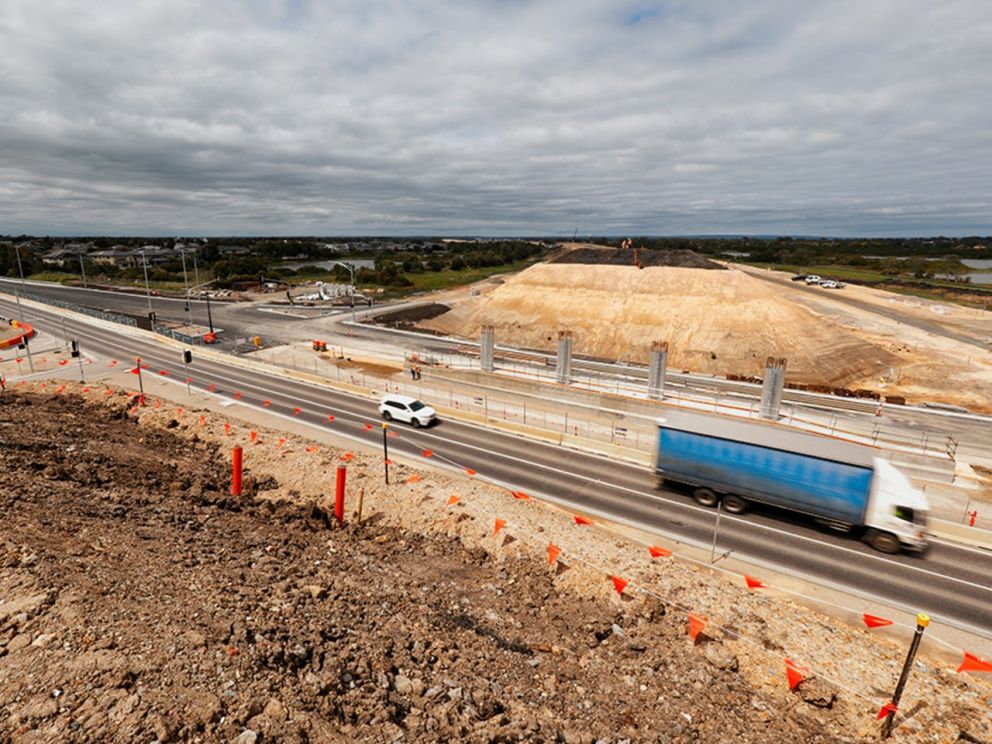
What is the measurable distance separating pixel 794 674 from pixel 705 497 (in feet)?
39.7

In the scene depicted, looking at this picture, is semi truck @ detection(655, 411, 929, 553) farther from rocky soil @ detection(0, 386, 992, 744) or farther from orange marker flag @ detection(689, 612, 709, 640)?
orange marker flag @ detection(689, 612, 709, 640)

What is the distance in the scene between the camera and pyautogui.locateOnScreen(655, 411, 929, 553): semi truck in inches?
781

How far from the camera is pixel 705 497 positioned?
77.1 ft

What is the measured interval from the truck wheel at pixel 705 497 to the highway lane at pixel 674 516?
0.39 meters

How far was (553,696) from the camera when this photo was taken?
10609 millimetres

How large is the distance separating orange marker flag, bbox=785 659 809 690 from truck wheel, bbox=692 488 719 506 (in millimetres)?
11523

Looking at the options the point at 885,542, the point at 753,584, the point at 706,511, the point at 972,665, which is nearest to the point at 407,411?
the point at 706,511

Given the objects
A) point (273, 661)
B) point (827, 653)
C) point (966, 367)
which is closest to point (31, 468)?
point (273, 661)

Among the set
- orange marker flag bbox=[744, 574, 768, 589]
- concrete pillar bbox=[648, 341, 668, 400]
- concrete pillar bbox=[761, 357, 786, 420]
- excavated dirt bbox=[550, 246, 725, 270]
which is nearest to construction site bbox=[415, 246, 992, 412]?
excavated dirt bbox=[550, 246, 725, 270]

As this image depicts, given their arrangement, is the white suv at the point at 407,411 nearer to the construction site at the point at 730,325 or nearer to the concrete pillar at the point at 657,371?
the concrete pillar at the point at 657,371

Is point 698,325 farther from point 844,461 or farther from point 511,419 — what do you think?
point 844,461

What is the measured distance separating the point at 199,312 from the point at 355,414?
6379 cm

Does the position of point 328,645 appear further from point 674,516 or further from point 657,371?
point 657,371

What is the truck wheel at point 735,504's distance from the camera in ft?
74.3
